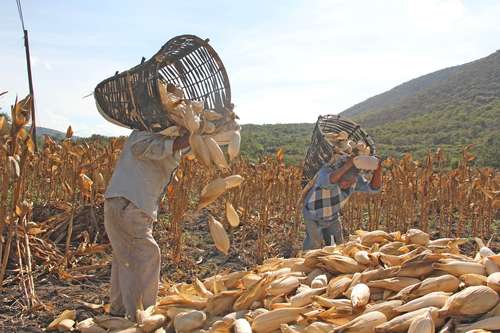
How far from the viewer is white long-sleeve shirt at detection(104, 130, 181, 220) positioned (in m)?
3.15

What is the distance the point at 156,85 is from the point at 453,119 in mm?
34780

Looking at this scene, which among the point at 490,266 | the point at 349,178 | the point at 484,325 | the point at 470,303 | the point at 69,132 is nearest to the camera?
the point at 484,325

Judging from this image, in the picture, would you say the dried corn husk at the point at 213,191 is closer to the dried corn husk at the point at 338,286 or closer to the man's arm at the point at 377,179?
the dried corn husk at the point at 338,286

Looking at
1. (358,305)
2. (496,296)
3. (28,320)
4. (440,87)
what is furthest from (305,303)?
(440,87)

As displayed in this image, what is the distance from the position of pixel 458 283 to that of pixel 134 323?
171cm

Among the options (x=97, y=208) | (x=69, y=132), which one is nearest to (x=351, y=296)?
(x=69, y=132)

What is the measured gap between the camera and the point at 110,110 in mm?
3240

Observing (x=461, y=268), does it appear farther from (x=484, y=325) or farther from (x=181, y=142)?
(x=181, y=142)

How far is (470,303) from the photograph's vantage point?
2.36m

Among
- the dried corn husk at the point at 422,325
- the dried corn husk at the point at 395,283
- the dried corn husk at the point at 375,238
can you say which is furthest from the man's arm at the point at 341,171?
the dried corn husk at the point at 422,325

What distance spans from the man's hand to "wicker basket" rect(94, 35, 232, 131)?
0.10m

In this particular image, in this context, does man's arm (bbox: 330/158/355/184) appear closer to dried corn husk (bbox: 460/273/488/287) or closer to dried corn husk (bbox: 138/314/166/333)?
dried corn husk (bbox: 460/273/488/287)

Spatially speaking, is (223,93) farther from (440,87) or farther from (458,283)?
(440,87)

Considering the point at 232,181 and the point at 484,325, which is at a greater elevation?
the point at 232,181
